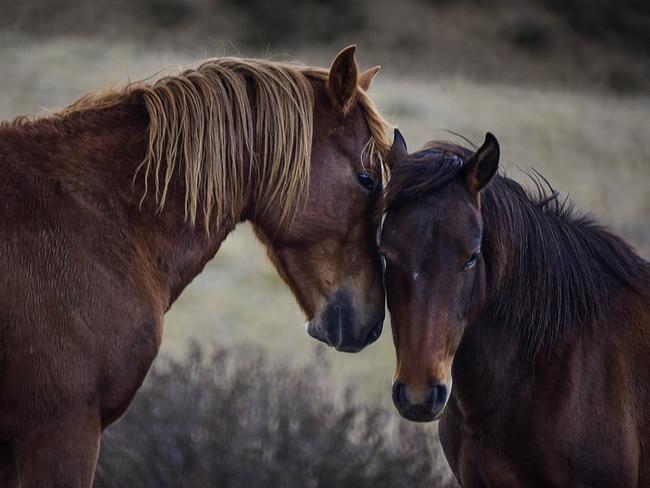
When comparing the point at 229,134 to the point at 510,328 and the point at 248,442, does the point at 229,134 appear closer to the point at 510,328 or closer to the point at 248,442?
the point at 510,328

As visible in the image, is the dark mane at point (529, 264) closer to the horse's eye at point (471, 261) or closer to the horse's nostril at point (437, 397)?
the horse's eye at point (471, 261)

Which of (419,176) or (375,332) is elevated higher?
(419,176)

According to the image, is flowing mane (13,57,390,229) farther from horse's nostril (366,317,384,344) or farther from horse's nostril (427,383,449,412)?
horse's nostril (427,383,449,412)

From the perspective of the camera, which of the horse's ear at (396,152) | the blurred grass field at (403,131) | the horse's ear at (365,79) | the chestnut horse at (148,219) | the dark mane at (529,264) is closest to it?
the chestnut horse at (148,219)

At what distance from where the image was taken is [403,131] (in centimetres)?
1543

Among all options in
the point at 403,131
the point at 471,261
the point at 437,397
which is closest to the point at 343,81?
the point at 471,261

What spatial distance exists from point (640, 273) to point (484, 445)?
0.98 meters

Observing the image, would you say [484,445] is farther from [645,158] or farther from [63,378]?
[645,158]

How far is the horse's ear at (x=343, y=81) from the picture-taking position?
12.5 feet

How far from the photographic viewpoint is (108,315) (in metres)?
3.31

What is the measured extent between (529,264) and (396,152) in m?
0.67

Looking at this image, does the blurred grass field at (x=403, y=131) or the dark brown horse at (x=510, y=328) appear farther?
the blurred grass field at (x=403, y=131)

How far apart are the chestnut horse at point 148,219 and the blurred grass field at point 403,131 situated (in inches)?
205

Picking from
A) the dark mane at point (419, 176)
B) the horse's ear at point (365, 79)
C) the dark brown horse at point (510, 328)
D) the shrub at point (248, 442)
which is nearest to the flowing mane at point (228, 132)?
the dark mane at point (419, 176)
